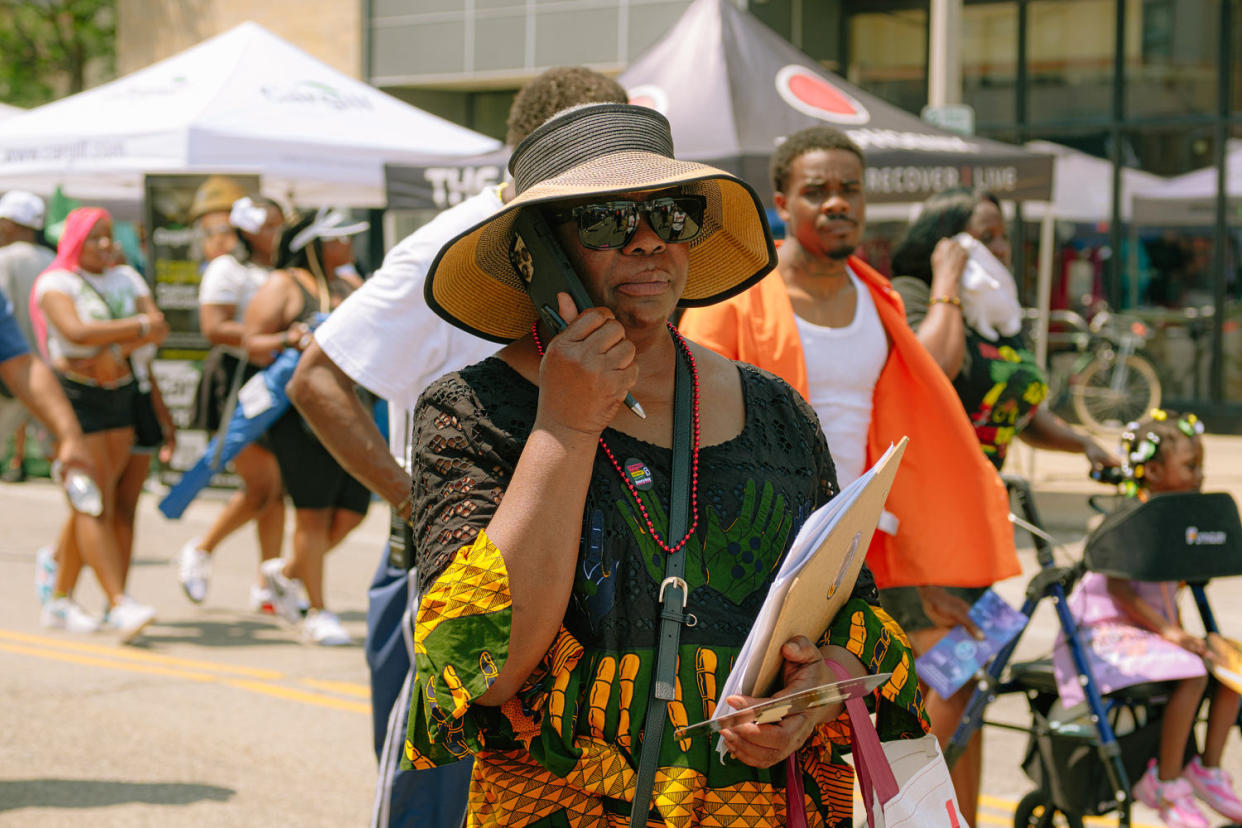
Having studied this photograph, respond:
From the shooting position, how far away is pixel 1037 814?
4.45 metres

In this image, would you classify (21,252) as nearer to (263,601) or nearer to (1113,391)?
(263,601)

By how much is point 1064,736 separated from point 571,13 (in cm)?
1565

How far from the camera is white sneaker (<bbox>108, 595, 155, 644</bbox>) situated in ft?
24.3

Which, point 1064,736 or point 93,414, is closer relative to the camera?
point 1064,736

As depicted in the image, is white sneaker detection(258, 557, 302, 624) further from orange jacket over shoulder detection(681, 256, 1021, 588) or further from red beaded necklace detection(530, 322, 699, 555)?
red beaded necklace detection(530, 322, 699, 555)

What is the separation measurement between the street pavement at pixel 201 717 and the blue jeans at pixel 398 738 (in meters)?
1.61

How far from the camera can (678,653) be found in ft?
7.23

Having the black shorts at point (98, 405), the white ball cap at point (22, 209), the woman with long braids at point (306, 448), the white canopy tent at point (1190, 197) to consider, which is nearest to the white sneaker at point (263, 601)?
the woman with long braids at point (306, 448)

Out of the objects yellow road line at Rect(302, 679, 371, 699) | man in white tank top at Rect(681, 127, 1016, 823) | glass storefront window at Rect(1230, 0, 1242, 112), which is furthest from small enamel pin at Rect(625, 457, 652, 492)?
glass storefront window at Rect(1230, 0, 1242, 112)

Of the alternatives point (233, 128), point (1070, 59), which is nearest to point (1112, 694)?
point (233, 128)

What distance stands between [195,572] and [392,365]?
4.91 m

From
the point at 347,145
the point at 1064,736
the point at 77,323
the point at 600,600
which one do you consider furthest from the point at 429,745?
the point at 347,145

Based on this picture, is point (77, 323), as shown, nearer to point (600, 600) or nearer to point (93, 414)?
point (93, 414)

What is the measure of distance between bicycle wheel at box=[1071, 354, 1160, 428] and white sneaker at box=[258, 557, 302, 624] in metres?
10.1
